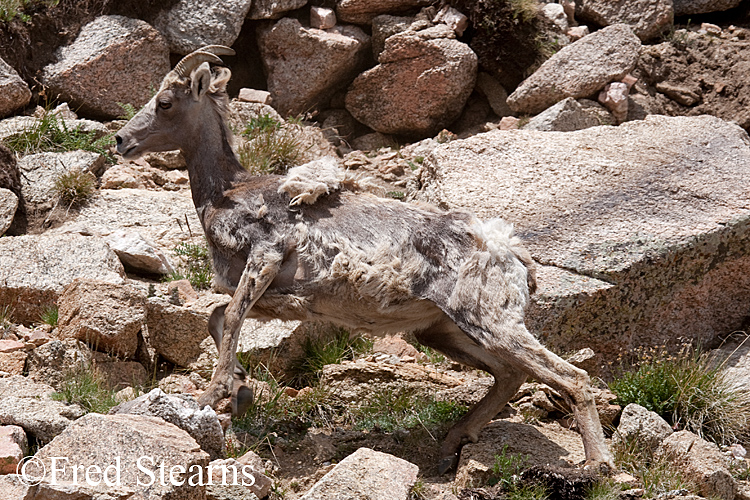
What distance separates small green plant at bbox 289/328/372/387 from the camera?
711 cm

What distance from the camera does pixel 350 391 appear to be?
6.72 metres

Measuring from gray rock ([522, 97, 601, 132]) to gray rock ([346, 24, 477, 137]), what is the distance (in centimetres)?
132

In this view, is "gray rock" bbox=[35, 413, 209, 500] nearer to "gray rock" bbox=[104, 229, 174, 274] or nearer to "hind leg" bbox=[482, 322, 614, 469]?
"hind leg" bbox=[482, 322, 614, 469]

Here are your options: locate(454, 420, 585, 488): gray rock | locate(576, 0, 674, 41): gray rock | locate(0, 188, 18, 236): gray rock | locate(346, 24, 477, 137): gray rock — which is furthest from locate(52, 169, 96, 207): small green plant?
Answer: locate(576, 0, 674, 41): gray rock

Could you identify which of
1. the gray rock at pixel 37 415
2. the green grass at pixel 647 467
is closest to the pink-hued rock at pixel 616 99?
the green grass at pixel 647 467

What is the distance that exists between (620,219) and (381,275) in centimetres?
243

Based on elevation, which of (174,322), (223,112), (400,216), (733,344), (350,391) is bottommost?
(733,344)

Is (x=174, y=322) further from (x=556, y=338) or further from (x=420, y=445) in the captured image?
(x=556, y=338)

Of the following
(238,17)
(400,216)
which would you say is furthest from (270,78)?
(400,216)

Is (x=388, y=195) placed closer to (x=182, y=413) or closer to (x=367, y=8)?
(x=367, y=8)

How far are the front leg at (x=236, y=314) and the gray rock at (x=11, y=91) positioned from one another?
5.36 m

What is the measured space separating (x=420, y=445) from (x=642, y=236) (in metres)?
2.56

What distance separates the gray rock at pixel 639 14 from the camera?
37.9 ft

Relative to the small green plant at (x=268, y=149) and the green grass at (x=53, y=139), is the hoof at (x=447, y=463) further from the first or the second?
the green grass at (x=53, y=139)
